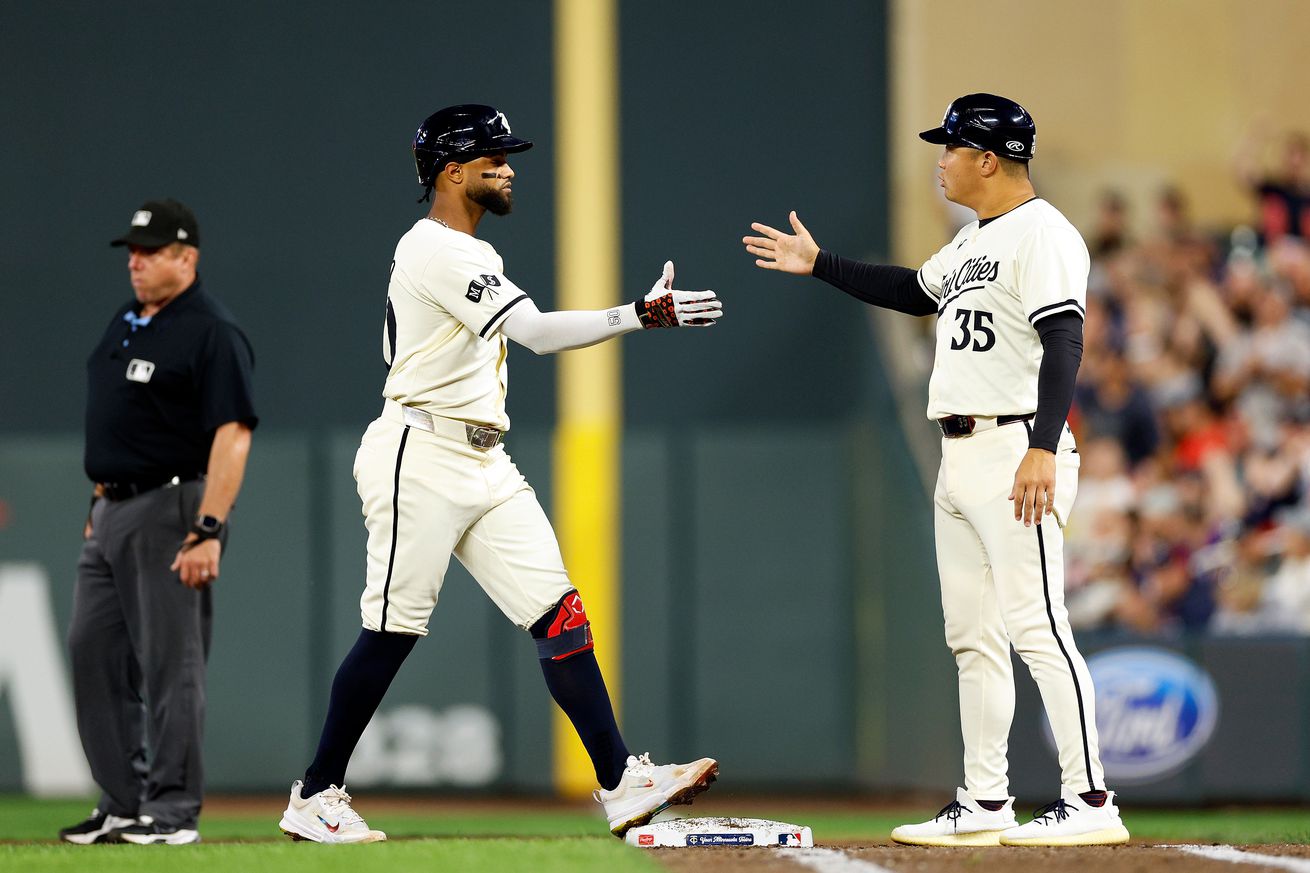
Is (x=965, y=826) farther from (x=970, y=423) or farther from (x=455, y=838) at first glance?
(x=455, y=838)

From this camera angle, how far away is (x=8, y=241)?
10.4m

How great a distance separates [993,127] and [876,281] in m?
0.62

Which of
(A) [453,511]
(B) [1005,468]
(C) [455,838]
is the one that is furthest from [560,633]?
(B) [1005,468]

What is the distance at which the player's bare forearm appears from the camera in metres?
4.57

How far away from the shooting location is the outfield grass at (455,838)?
14.4 ft

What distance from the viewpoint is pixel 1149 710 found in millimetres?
8180

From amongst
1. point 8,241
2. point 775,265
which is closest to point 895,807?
point 775,265

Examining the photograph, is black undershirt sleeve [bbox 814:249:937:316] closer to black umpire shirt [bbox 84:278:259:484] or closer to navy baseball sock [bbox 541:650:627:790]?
navy baseball sock [bbox 541:650:627:790]

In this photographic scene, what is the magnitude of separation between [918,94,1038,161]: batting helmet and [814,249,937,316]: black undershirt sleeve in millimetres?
490

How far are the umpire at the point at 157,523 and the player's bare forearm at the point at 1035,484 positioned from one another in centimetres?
237

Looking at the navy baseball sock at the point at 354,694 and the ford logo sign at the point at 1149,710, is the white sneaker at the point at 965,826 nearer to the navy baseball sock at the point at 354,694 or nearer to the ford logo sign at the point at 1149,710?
the navy baseball sock at the point at 354,694

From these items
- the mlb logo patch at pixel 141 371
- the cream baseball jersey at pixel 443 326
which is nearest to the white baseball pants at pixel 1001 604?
the cream baseball jersey at pixel 443 326

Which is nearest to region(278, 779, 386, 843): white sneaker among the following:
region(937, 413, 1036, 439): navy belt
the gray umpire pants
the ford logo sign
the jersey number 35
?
the gray umpire pants

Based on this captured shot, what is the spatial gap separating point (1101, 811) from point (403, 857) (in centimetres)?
185
